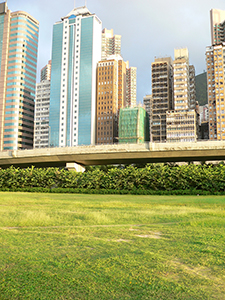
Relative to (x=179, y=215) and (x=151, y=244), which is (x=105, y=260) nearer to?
(x=151, y=244)

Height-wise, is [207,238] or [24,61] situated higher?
[24,61]

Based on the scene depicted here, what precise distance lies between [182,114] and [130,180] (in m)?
108

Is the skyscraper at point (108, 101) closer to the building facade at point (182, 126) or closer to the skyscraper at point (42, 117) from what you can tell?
the building facade at point (182, 126)

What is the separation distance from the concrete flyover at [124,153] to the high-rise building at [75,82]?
89.0 m

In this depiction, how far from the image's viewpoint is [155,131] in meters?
157

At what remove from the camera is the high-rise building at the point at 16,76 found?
161 metres

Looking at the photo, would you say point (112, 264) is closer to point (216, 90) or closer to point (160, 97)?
point (216, 90)

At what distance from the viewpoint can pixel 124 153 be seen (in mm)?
59219

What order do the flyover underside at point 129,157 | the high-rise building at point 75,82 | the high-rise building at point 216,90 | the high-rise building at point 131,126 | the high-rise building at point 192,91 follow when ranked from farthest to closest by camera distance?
1. the high-rise building at point 192,91
2. the high-rise building at point 75,82
3. the high-rise building at point 131,126
4. the high-rise building at point 216,90
5. the flyover underside at point 129,157

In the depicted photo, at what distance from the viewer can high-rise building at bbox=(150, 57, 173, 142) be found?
513 ft

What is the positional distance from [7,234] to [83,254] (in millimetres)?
3853

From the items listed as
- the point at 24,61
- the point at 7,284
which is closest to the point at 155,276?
the point at 7,284

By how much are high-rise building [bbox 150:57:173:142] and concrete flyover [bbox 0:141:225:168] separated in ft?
311

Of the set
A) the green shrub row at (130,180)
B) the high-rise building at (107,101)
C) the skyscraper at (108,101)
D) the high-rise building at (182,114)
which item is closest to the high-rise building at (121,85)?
the skyscraper at (108,101)
